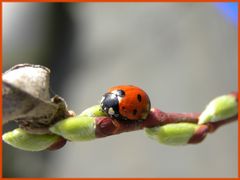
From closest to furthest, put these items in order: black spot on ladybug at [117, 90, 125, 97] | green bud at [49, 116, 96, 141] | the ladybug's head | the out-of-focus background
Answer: green bud at [49, 116, 96, 141] < the ladybug's head < black spot on ladybug at [117, 90, 125, 97] < the out-of-focus background

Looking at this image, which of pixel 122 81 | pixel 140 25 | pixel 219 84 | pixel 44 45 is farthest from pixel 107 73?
pixel 219 84

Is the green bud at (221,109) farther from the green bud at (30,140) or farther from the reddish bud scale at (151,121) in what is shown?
the green bud at (30,140)

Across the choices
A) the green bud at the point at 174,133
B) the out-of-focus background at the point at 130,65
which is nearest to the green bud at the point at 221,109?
the green bud at the point at 174,133

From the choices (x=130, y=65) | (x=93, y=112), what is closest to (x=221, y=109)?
(x=93, y=112)

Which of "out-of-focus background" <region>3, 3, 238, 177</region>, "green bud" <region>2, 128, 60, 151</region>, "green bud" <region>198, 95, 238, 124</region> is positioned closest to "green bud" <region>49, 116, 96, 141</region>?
"green bud" <region>2, 128, 60, 151</region>

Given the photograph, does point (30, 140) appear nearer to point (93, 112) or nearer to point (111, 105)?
point (93, 112)

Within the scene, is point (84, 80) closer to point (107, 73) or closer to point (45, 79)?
point (107, 73)

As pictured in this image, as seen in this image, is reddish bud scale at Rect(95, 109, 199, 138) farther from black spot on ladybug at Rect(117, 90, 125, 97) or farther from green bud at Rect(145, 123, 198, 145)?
black spot on ladybug at Rect(117, 90, 125, 97)
